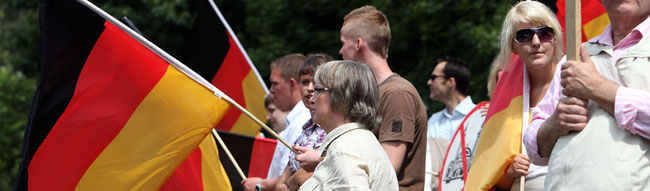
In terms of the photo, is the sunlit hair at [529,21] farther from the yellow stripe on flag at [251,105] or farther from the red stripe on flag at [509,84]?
the yellow stripe on flag at [251,105]

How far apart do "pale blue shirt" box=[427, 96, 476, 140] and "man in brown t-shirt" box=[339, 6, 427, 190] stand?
284 centimetres

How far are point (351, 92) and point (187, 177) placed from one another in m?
2.12

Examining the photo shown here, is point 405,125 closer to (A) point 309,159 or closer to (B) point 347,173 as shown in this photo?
(A) point 309,159

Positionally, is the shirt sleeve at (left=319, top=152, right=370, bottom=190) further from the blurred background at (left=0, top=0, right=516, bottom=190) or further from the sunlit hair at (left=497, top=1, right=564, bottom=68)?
the blurred background at (left=0, top=0, right=516, bottom=190)

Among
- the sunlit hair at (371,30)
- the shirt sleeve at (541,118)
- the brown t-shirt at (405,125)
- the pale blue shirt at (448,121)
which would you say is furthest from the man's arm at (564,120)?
the pale blue shirt at (448,121)

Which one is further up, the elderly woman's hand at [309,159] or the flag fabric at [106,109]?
the elderly woman's hand at [309,159]

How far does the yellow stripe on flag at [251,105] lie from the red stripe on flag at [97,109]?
116 inches

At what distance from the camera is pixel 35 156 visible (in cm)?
558

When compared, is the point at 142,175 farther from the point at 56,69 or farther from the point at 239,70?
the point at 239,70

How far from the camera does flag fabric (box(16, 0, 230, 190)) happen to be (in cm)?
534

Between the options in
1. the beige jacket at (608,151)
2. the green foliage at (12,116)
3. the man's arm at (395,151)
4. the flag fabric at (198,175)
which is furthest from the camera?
the green foliage at (12,116)

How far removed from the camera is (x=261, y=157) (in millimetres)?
6852

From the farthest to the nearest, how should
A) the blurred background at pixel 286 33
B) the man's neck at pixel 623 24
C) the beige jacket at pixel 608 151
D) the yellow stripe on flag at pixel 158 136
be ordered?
the blurred background at pixel 286 33, the yellow stripe on flag at pixel 158 136, the man's neck at pixel 623 24, the beige jacket at pixel 608 151

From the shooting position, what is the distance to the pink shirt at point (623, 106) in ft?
9.90
